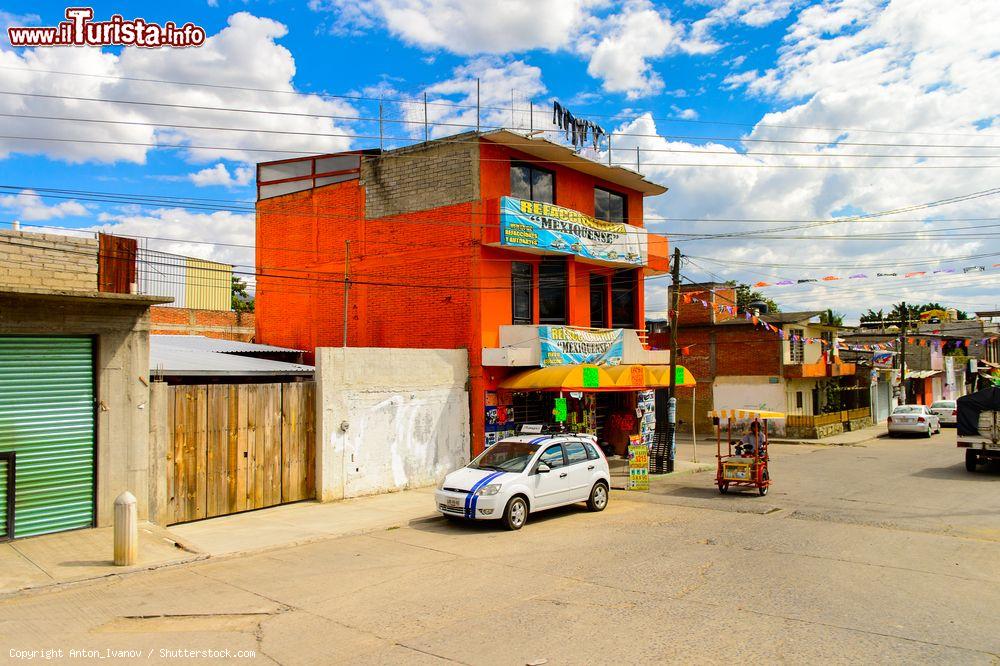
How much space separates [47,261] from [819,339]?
36439mm

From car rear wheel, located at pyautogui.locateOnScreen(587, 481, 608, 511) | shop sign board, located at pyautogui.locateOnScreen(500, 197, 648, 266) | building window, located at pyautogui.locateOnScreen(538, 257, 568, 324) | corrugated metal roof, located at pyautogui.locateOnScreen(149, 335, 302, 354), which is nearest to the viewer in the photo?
car rear wheel, located at pyautogui.locateOnScreen(587, 481, 608, 511)

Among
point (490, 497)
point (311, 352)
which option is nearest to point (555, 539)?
point (490, 497)

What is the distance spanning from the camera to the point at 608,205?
2556cm

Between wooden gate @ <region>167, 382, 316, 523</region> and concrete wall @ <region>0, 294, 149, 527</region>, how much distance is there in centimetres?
57

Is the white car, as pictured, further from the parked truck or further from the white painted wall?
the white painted wall

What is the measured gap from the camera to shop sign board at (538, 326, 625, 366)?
20.4 m

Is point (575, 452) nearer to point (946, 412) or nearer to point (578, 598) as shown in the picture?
point (578, 598)

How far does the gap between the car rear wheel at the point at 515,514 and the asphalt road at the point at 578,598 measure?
24 cm

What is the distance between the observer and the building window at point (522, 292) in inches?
843

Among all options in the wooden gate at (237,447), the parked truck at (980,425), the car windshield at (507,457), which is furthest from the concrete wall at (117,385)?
the parked truck at (980,425)

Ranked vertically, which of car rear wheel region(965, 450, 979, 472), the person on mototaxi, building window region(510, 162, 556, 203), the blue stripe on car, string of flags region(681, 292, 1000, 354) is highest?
building window region(510, 162, 556, 203)

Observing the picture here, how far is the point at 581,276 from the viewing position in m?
23.9

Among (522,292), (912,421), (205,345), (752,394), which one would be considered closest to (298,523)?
(205,345)

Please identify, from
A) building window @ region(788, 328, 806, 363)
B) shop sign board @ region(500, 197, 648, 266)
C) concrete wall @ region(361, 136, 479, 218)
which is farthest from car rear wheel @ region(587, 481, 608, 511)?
building window @ region(788, 328, 806, 363)
